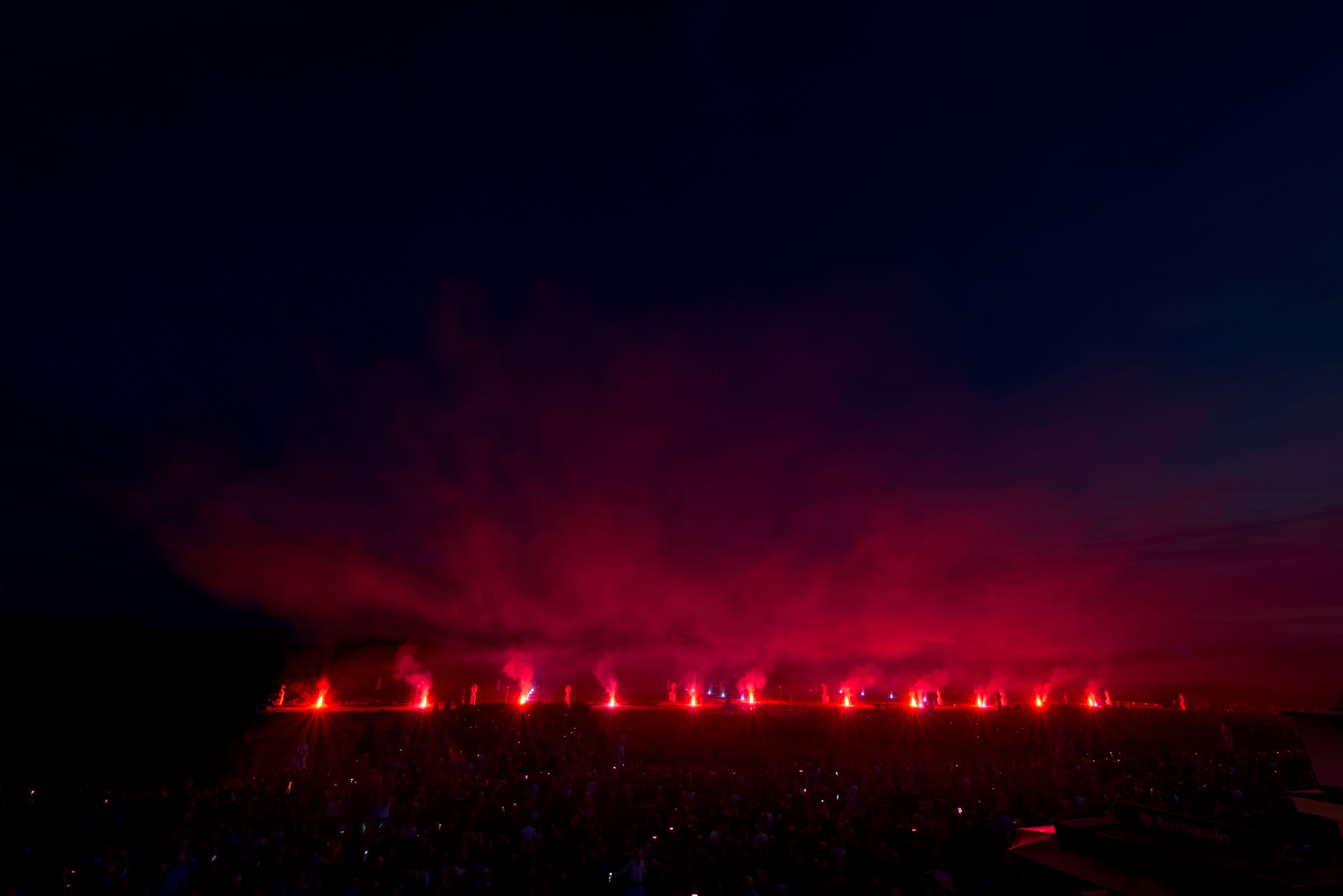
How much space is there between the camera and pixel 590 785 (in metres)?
22.4

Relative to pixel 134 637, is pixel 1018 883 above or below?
below

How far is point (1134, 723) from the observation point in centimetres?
5738

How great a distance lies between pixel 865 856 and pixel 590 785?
11.0 metres

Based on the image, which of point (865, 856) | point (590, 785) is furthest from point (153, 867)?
point (865, 856)

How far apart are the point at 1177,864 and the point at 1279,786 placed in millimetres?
30330

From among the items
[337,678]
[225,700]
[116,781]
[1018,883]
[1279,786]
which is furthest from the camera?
[337,678]

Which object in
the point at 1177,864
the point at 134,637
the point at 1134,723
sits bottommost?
the point at 1134,723

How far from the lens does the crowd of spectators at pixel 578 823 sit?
15.1 metres

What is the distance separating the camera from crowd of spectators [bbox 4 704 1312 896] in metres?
15.1

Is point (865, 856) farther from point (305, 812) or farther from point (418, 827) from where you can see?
point (305, 812)

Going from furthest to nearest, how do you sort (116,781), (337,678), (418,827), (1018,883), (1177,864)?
1. (337,678)
2. (116,781)
3. (418,827)
4. (1018,883)
5. (1177,864)

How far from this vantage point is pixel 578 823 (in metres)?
18.8

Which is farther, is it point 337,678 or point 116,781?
point 337,678

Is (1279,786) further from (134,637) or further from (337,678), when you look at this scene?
(337,678)
